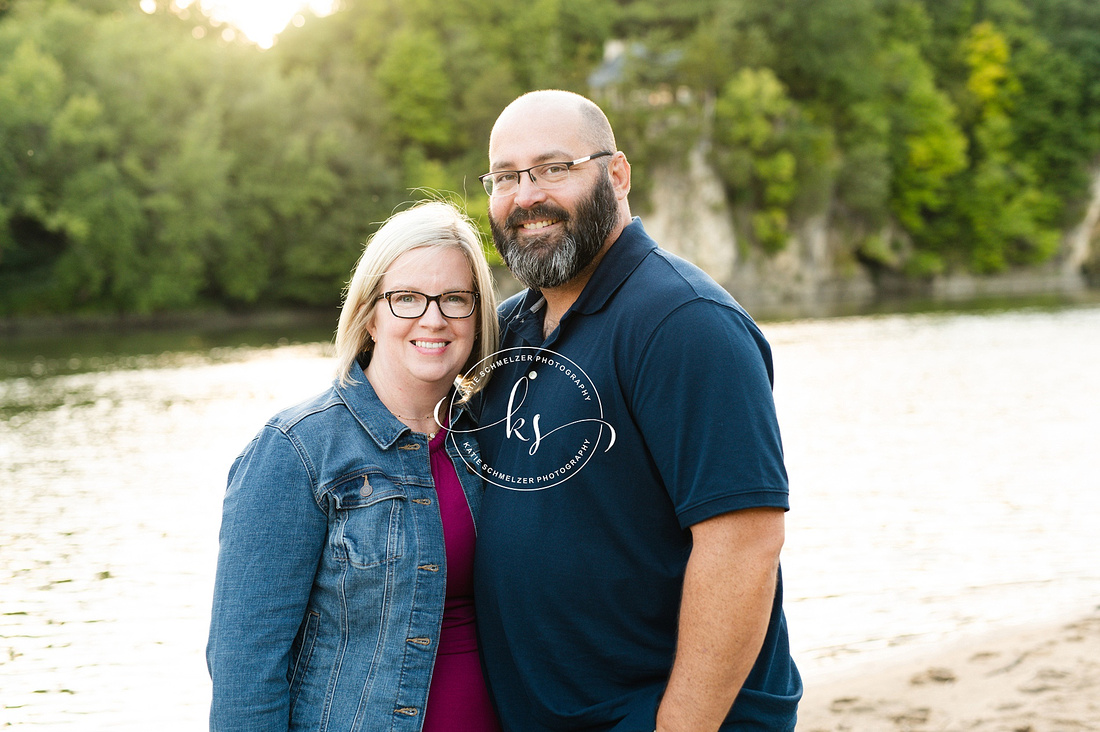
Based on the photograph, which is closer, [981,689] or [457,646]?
[457,646]

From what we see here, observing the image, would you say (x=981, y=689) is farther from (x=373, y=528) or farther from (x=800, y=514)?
(x=800, y=514)

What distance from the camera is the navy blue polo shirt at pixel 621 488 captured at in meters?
2.28

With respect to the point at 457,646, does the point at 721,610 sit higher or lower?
higher

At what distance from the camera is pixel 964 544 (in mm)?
10477

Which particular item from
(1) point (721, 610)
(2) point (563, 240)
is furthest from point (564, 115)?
(1) point (721, 610)

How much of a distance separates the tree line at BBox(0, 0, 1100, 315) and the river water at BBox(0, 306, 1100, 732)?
1829 centimetres

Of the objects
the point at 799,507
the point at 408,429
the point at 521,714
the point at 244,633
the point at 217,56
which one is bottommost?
the point at 799,507

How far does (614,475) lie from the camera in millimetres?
2482

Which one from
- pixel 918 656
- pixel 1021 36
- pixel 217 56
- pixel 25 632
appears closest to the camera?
pixel 918 656

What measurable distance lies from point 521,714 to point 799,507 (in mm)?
10128

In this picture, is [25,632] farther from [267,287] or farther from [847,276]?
[847,276]

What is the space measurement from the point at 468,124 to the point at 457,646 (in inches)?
2177

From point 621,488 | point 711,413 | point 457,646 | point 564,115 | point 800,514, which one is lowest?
point 800,514

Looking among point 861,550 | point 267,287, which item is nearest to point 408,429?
point 861,550
